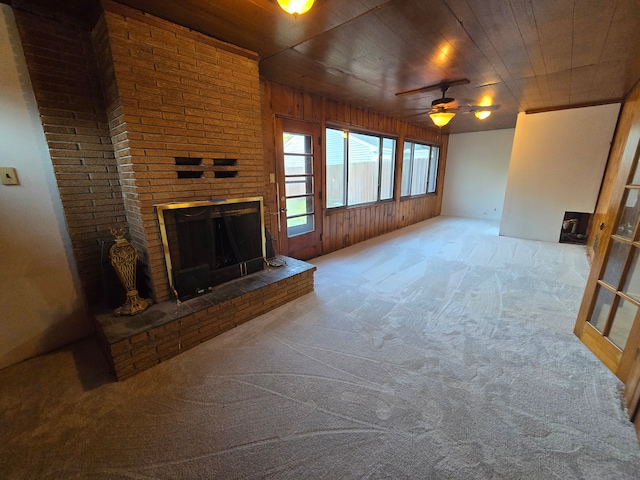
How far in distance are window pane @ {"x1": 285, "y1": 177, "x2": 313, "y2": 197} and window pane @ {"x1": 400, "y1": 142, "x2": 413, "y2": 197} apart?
10.1 feet

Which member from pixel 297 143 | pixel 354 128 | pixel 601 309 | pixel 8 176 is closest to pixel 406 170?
pixel 354 128

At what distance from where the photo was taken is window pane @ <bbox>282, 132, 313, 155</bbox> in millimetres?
3459

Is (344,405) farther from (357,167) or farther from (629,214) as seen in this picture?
(357,167)

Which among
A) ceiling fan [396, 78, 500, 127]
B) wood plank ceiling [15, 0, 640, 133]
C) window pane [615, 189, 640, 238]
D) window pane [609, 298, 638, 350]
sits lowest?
window pane [609, 298, 638, 350]

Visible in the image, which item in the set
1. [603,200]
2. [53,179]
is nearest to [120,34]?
[53,179]

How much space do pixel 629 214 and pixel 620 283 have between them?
0.49 m

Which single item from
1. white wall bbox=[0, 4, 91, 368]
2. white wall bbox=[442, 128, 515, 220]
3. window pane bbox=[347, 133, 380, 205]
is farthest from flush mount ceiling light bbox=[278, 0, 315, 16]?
white wall bbox=[442, 128, 515, 220]

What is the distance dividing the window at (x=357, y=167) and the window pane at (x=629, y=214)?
3.21 meters

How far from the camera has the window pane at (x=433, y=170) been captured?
23.4 ft

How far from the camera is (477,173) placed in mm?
7062

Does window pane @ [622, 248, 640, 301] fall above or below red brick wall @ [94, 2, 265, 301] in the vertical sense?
below

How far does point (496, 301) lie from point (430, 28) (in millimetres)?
2614

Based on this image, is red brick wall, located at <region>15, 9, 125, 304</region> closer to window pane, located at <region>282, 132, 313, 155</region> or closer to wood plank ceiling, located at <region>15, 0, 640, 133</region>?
wood plank ceiling, located at <region>15, 0, 640, 133</region>

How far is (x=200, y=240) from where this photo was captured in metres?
2.29
